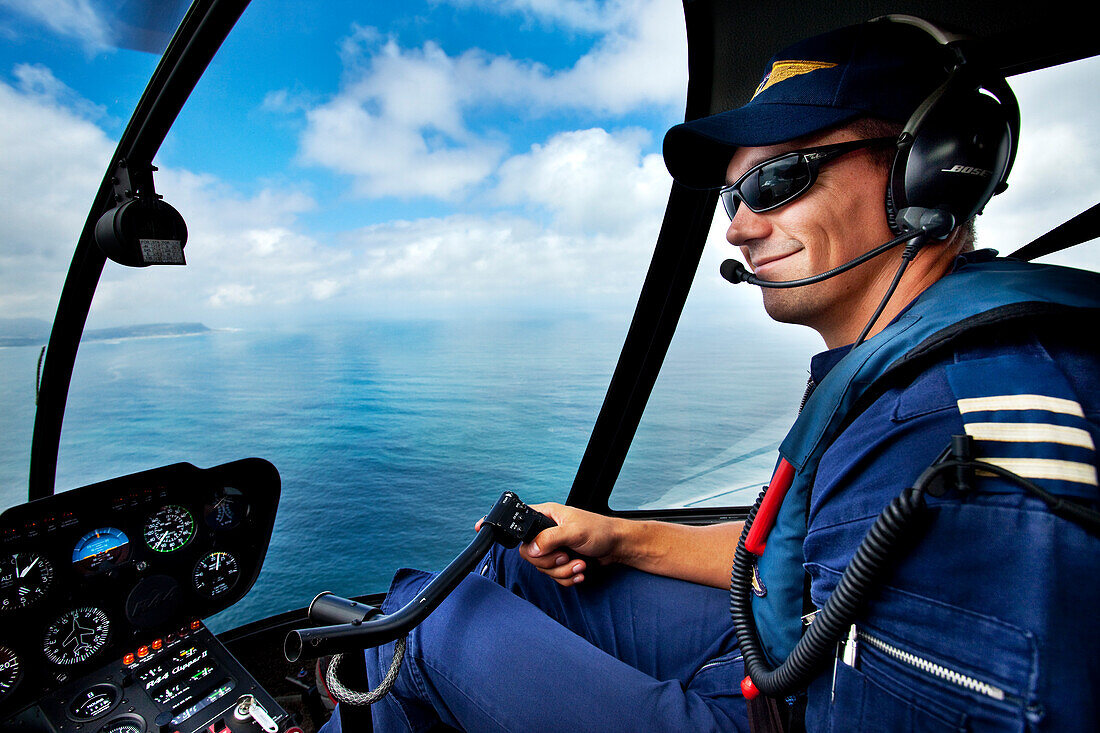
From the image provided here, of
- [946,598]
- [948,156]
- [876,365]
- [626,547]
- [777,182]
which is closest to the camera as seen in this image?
[946,598]

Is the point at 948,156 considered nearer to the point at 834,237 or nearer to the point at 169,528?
the point at 834,237

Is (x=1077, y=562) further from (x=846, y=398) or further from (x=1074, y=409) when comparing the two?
(x=846, y=398)

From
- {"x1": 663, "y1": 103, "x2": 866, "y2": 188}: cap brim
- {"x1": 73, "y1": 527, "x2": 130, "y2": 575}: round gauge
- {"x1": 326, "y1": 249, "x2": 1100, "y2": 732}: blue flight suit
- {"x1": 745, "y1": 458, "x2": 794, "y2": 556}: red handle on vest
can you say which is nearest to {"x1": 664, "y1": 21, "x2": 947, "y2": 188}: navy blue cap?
{"x1": 663, "y1": 103, "x2": 866, "y2": 188}: cap brim

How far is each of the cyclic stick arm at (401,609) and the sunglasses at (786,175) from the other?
71cm

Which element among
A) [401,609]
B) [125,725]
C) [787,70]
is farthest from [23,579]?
[787,70]

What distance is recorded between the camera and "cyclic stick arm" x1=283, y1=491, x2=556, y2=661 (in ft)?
2.58

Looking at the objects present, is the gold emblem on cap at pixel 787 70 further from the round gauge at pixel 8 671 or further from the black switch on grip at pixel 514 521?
the round gauge at pixel 8 671

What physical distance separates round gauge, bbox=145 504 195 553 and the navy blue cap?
1.60 meters

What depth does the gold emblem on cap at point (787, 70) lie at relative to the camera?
0.86 meters

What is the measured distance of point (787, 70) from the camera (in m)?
0.90

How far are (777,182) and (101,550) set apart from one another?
5.65 ft

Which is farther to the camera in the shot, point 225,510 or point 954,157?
point 225,510

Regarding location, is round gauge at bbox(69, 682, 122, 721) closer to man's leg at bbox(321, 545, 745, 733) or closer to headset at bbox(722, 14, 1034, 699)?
man's leg at bbox(321, 545, 745, 733)

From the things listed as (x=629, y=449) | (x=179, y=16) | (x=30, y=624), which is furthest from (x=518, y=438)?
(x=179, y=16)
